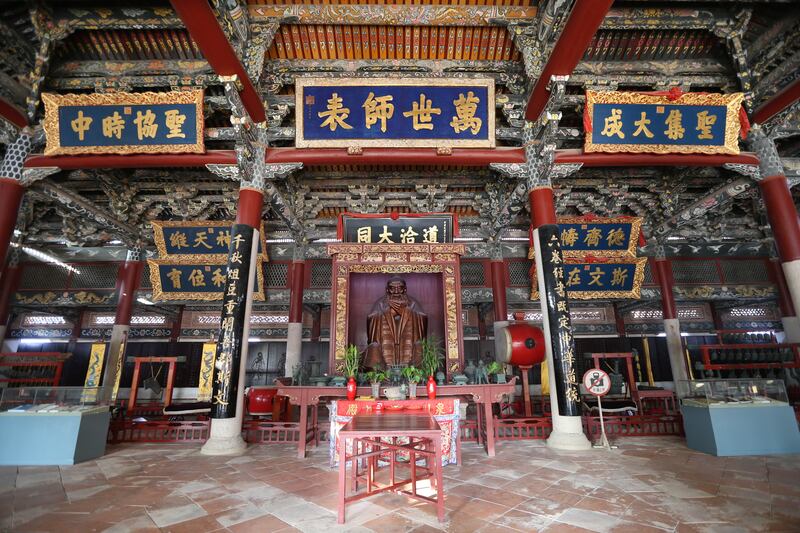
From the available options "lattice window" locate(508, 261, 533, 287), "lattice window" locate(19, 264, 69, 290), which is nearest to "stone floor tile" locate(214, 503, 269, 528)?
"lattice window" locate(508, 261, 533, 287)

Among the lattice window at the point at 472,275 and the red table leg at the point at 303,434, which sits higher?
the lattice window at the point at 472,275

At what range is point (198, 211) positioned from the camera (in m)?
9.88

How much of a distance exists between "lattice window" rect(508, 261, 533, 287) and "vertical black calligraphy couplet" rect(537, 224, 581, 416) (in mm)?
6153

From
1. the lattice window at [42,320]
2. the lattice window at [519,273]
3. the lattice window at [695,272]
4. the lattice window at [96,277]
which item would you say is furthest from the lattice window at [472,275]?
the lattice window at [42,320]

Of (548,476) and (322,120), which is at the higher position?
(322,120)

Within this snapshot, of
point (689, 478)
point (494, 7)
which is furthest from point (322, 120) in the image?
point (689, 478)

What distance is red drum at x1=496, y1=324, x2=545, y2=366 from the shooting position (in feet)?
21.6

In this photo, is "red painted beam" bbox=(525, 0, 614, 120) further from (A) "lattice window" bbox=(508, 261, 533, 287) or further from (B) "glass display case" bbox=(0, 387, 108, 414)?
(B) "glass display case" bbox=(0, 387, 108, 414)

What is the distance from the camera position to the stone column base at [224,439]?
540cm

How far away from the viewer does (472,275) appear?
1222 cm

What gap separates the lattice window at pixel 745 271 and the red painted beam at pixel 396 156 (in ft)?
33.8

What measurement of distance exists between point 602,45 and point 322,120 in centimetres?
535

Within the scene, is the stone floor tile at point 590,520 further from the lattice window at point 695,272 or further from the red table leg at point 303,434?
the lattice window at point 695,272

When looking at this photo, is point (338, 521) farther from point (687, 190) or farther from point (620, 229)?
point (687, 190)
